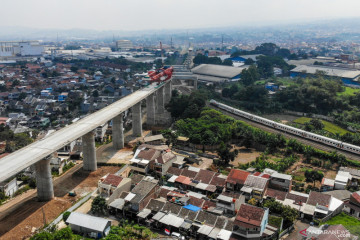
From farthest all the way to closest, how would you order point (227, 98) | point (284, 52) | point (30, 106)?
point (284, 52) < point (227, 98) < point (30, 106)

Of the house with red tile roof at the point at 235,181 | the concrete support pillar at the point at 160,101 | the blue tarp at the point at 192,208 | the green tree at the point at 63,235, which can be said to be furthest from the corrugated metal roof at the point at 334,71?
the green tree at the point at 63,235

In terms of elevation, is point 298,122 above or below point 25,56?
below

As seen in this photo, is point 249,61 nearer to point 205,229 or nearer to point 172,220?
point 172,220

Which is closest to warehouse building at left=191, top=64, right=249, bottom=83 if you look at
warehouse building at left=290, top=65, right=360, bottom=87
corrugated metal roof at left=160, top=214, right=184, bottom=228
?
warehouse building at left=290, top=65, right=360, bottom=87

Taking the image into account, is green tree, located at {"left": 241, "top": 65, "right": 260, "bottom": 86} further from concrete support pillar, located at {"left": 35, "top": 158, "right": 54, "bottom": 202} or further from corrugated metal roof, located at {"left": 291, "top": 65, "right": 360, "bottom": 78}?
concrete support pillar, located at {"left": 35, "top": 158, "right": 54, "bottom": 202}

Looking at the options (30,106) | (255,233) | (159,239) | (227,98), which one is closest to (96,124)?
(159,239)

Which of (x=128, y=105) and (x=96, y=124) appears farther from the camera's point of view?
(x=128, y=105)

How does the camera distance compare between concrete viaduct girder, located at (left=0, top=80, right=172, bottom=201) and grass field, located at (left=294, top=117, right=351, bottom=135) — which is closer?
concrete viaduct girder, located at (left=0, top=80, right=172, bottom=201)

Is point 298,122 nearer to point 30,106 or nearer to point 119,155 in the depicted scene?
point 119,155
